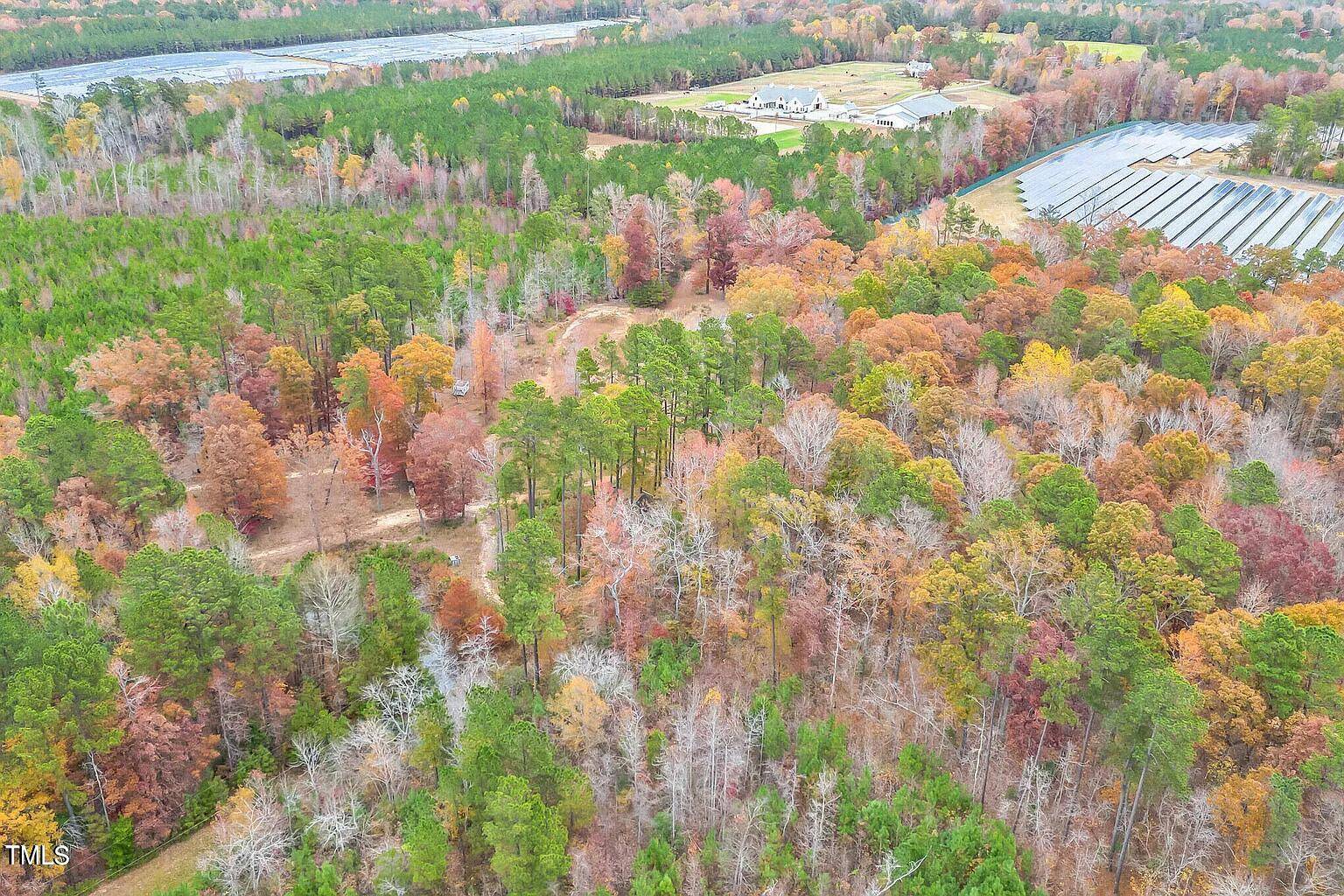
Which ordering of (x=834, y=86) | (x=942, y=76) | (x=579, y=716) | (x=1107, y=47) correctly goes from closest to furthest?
(x=579, y=716) → (x=942, y=76) → (x=834, y=86) → (x=1107, y=47)

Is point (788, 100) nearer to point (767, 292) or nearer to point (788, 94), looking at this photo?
point (788, 94)

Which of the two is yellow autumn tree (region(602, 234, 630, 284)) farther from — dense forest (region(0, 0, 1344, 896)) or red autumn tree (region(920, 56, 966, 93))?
red autumn tree (region(920, 56, 966, 93))

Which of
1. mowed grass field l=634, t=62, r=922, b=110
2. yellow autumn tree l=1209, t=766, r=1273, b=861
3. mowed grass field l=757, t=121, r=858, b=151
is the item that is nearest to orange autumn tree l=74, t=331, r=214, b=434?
yellow autumn tree l=1209, t=766, r=1273, b=861

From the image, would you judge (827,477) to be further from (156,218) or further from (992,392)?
(156,218)

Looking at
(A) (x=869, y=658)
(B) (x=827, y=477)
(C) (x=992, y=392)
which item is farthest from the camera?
(C) (x=992, y=392)

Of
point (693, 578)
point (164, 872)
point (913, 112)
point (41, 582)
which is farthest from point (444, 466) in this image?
point (913, 112)

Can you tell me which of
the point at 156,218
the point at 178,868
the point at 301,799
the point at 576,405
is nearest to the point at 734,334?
the point at 576,405
